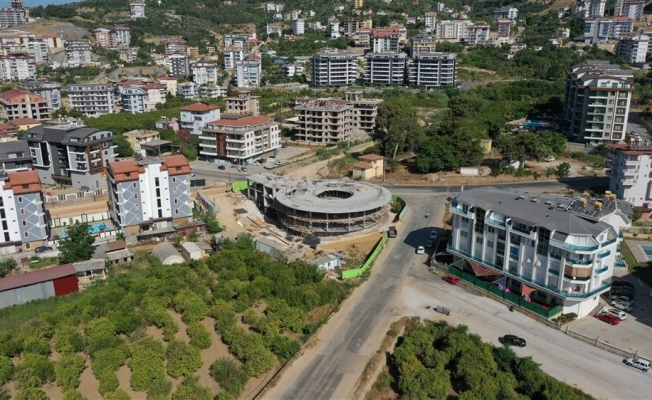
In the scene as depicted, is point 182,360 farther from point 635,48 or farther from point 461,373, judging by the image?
point 635,48

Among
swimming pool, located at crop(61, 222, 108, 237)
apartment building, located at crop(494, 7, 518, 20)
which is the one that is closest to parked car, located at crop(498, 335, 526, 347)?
swimming pool, located at crop(61, 222, 108, 237)

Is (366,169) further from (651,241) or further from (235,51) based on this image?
(235,51)

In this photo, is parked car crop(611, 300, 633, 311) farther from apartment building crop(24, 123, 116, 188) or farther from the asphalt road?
apartment building crop(24, 123, 116, 188)

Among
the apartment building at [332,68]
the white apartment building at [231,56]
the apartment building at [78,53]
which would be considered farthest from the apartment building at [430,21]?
the apartment building at [78,53]

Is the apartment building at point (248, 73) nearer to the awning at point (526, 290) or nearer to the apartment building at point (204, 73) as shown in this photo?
the apartment building at point (204, 73)

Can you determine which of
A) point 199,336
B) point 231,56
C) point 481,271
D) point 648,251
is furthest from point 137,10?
point 648,251

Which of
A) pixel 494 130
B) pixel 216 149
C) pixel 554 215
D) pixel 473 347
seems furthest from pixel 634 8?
pixel 473 347
